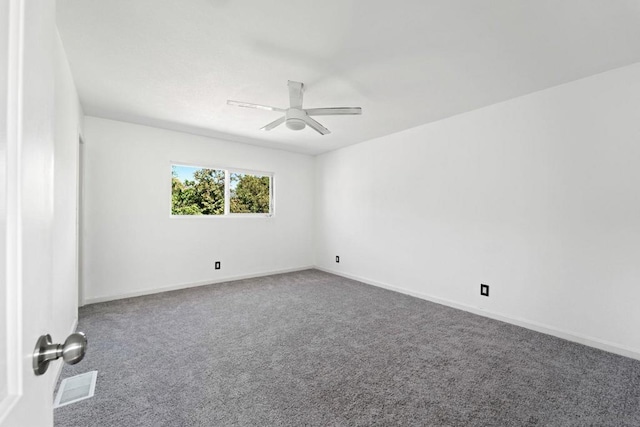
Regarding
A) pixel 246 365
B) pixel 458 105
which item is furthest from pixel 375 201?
pixel 246 365

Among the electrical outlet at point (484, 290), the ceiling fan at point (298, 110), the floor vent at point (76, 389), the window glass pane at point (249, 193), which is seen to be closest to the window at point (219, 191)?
the window glass pane at point (249, 193)

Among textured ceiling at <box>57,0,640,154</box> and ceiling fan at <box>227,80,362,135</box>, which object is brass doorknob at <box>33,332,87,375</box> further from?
ceiling fan at <box>227,80,362,135</box>

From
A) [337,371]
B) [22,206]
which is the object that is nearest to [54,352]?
[22,206]

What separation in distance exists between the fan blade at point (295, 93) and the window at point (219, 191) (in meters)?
2.43

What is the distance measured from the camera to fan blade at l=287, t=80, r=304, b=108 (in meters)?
2.61

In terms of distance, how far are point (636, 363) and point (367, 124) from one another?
3359 mm

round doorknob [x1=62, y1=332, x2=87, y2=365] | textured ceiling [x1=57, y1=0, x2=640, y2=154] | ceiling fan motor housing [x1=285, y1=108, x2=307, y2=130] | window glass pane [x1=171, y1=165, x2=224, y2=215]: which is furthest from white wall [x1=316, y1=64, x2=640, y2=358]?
round doorknob [x1=62, y1=332, x2=87, y2=365]

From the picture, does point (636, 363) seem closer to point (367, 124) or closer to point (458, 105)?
point (458, 105)

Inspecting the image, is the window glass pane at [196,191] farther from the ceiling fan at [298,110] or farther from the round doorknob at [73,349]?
the round doorknob at [73,349]

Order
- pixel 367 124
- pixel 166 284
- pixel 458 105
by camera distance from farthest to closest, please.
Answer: pixel 166 284, pixel 367 124, pixel 458 105

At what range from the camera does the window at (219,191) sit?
4.33 m

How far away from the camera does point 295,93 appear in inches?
105

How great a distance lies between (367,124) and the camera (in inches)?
151

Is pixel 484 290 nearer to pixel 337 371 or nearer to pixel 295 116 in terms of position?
pixel 337 371
